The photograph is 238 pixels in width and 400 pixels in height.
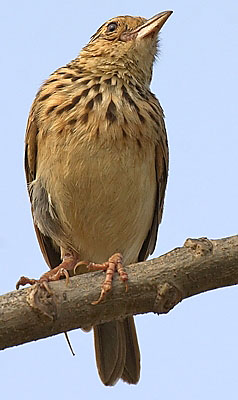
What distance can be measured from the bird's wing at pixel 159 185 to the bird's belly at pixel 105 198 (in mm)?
84

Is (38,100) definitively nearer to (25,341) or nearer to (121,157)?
(121,157)

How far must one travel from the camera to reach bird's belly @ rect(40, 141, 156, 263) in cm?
463

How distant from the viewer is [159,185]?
5191 millimetres

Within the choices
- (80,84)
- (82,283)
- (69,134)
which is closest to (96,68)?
(80,84)

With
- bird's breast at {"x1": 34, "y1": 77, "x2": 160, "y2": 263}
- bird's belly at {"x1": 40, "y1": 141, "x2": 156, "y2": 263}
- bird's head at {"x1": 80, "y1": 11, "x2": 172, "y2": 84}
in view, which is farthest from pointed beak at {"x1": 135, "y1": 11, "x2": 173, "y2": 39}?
bird's belly at {"x1": 40, "y1": 141, "x2": 156, "y2": 263}

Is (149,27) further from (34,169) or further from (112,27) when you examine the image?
(34,169)

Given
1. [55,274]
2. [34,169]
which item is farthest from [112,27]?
[55,274]

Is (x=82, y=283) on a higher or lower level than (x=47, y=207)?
lower

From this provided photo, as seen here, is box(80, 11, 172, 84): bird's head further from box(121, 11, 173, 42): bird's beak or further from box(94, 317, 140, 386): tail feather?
box(94, 317, 140, 386): tail feather

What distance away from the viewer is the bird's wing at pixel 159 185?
4996 mm

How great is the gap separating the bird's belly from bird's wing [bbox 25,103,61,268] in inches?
13.4

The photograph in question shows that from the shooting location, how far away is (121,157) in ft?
15.2

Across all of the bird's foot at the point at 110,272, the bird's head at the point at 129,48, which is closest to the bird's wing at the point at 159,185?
the bird's head at the point at 129,48

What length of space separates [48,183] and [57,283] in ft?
4.92
